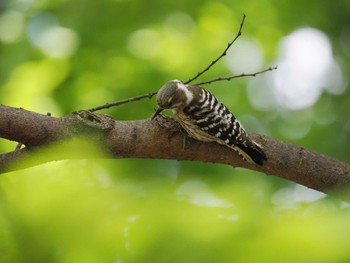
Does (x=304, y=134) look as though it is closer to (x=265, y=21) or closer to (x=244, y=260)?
(x=265, y=21)

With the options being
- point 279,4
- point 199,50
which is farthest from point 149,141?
point 279,4

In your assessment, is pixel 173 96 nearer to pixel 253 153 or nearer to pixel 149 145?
pixel 253 153

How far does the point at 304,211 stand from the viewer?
0.64 m

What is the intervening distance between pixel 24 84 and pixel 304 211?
4513mm

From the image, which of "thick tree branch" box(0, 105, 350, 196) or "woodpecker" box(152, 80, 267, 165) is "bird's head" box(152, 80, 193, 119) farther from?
"thick tree branch" box(0, 105, 350, 196)

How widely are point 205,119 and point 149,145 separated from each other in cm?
113

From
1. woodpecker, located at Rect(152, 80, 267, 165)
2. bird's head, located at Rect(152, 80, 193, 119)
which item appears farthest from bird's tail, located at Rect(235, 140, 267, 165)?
bird's head, located at Rect(152, 80, 193, 119)

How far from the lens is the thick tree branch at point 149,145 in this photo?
2.41 m

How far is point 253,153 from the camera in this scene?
10.6ft

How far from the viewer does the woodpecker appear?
129 inches

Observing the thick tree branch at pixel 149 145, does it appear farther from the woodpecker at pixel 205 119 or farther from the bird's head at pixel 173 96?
the bird's head at pixel 173 96

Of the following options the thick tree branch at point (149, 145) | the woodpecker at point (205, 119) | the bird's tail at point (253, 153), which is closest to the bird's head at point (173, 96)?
the woodpecker at point (205, 119)

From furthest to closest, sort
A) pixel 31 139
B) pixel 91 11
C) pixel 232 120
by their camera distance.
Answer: pixel 91 11 → pixel 232 120 → pixel 31 139

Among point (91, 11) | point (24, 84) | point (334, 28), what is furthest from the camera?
point (334, 28)
